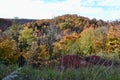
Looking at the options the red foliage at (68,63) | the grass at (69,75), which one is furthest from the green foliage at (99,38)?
the grass at (69,75)

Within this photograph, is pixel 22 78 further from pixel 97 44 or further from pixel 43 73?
pixel 97 44

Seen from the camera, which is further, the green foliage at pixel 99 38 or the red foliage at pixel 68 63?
the green foliage at pixel 99 38

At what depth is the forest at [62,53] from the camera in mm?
5822

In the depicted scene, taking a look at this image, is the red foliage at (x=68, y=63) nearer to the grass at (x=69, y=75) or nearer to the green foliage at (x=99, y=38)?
the grass at (x=69, y=75)

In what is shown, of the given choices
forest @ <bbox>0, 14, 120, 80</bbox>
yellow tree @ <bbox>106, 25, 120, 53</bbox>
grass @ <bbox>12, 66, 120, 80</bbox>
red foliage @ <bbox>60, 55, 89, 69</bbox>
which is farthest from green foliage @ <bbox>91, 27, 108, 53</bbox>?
grass @ <bbox>12, 66, 120, 80</bbox>

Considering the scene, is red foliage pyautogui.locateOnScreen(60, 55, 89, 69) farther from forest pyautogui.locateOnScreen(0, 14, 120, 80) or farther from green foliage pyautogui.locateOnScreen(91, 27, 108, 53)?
green foliage pyautogui.locateOnScreen(91, 27, 108, 53)

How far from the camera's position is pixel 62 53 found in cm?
651

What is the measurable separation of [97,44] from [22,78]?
108ft

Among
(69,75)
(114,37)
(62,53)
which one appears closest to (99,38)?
(114,37)

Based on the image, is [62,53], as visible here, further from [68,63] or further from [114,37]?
[114,37]

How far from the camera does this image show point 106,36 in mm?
43000

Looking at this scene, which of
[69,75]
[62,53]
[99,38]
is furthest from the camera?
[99,38]

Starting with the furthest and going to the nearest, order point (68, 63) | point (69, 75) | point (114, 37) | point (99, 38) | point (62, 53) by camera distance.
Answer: point (114, 37)
point (99, 38)
point (68, 63)
point (62, 53)
point (69, 75)

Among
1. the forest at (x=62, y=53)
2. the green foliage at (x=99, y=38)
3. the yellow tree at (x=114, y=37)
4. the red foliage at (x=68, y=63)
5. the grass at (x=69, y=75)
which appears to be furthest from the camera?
the yellow tree at (x=114, y=37)
